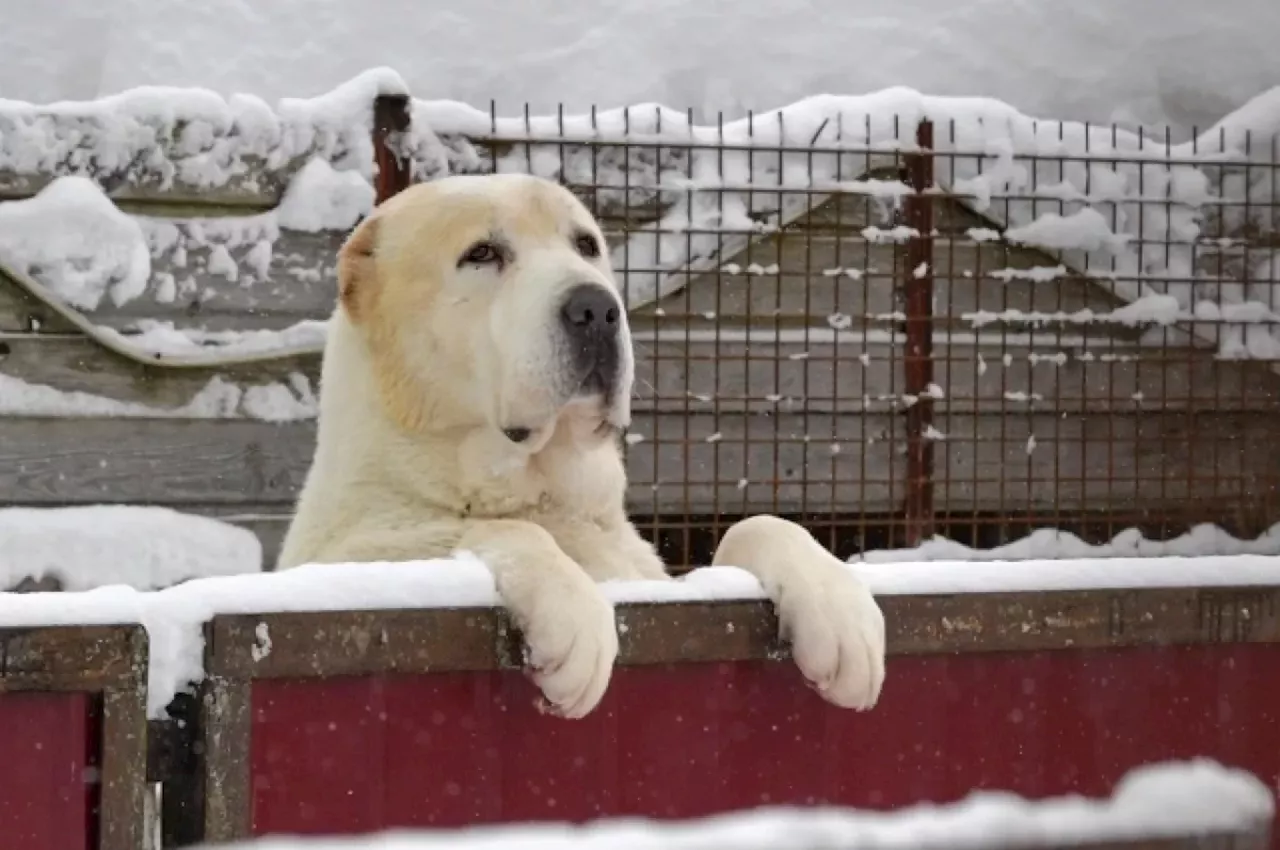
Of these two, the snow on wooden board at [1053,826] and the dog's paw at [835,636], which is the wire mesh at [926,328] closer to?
the dog's paw at [835,636]

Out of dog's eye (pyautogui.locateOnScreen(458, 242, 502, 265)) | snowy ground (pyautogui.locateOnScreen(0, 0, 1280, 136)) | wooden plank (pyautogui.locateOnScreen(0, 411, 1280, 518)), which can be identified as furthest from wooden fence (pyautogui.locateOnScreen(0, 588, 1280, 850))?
snowy ground (pyautogui.locateOnScreen(0, 0, 1280, 136))

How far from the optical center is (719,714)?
1831 millimetres

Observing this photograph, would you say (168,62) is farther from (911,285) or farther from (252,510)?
(911,285)

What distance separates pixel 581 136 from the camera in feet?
15.4

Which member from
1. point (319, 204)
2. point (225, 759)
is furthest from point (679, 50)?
point (225, 759)

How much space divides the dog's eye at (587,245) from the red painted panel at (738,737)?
1.13 metres

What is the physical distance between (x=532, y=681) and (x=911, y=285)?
3585mm

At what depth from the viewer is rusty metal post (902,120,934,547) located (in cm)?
503

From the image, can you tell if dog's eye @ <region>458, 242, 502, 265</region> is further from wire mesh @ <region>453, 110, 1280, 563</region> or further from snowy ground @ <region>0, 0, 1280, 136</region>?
snowy ground @ <region>0, 0, 1280, 136</region>

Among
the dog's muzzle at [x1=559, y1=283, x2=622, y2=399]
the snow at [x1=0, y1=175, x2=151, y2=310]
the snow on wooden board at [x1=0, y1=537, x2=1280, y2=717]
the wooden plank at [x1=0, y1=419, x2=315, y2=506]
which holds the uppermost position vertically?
the snow at [x1=0, y1=175, x2=151, y2=310]

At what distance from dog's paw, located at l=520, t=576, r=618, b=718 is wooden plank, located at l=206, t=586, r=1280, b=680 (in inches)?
1.6

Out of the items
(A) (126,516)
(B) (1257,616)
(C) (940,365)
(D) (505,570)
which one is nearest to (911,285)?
(C) (940,365)

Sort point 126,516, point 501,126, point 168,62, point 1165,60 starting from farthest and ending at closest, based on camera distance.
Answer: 1. point 1165,60
2. point 168,62
3. point 501,126
4. point 126,516

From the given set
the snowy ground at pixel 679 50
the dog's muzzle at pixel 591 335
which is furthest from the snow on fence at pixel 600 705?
the snowy ground at pixel 679 50
